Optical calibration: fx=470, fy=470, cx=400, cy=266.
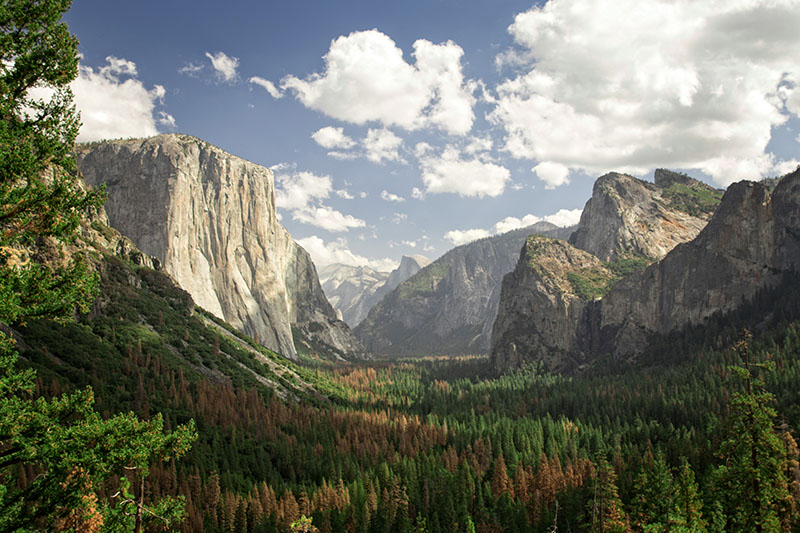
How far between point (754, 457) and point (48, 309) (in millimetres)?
40788

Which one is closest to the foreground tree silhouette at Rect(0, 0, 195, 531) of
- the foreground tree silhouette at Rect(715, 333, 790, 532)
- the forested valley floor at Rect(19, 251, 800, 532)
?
the forested valley floor at Rect(19, 251, 800, 532)

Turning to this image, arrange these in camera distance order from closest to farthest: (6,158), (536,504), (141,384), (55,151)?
1. (6,158)
2. (55,151)
3. (536,504)
4. (141,384)

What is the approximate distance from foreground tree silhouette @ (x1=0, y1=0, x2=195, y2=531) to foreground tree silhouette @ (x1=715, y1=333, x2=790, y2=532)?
34588mm

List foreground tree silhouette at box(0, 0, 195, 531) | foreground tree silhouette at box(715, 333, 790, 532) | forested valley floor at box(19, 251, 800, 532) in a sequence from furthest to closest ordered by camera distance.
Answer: forested valley floor at box(19, 251, 800, 532), foreground tree silhouette at box(715, 333, 790, 532), foreground tree silhouette at box(0, 0, 195, 531)

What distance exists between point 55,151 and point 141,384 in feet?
296

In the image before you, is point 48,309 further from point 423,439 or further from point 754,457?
point 423,439

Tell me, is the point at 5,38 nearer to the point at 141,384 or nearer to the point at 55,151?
the point at 55,151

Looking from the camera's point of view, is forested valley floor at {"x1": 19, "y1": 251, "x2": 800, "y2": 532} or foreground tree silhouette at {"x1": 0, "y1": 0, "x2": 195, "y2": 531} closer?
foreground tree silhouette at {"x1": 0, "y1": 0, "x2": 195, "y2": 531}

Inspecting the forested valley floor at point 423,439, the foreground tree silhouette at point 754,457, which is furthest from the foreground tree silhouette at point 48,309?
the foreground tree silhouette at point 754,457

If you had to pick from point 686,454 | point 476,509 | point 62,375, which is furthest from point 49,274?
point 686,454

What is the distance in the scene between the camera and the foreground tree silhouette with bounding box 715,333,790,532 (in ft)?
102

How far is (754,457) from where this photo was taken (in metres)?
31.8

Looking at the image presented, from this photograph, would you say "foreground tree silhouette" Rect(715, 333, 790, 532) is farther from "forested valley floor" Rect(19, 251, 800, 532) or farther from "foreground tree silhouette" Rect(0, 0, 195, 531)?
"foreground tree silhouette" Rect(0, 0, 195, 531)

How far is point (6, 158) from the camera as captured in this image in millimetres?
15281
